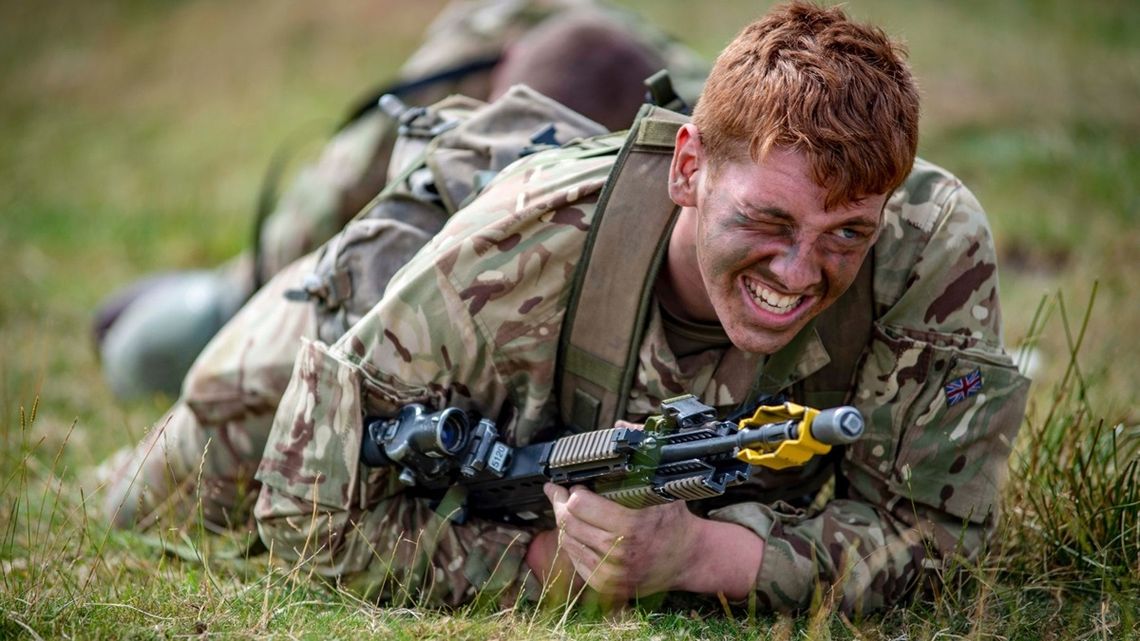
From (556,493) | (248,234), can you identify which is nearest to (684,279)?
(556,493)

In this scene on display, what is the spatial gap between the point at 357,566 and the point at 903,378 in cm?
181

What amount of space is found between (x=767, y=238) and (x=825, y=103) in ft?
1.27

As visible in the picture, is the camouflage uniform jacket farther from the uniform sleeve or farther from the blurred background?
the blurred background

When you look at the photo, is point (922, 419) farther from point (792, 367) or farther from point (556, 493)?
point (556, 493)

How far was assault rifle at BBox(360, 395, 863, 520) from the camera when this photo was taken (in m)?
2.99

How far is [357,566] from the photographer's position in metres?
3.97

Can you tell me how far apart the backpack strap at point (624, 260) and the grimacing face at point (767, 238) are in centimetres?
15

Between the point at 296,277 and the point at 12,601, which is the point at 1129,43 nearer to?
the point at 296,277

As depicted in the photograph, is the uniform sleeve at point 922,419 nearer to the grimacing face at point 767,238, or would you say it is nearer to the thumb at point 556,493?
the grimacing face at point 767,238

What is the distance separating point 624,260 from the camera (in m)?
3.74

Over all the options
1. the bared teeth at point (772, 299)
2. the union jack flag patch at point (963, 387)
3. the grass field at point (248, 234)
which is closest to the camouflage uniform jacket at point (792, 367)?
the union jack flag patch at point (963, 387)

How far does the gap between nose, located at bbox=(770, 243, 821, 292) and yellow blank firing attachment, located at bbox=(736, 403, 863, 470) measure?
411mm

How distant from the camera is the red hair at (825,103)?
128 inches

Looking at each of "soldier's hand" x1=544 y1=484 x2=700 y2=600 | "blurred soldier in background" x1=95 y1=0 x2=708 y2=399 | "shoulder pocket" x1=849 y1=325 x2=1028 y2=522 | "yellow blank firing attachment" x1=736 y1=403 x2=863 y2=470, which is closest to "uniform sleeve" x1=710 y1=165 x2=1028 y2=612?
"shoulder pocket" x1=849 y1=325 x2=1028 y2=522
